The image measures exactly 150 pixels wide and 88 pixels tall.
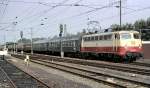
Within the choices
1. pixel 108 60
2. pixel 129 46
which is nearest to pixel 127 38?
pixel 129 46

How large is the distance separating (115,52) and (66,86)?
20.6m

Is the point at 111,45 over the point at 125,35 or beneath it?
beneath

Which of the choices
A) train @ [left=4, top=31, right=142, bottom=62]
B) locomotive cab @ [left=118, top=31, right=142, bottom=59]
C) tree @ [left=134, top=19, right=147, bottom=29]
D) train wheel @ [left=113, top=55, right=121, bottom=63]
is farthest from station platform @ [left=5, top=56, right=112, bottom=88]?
tree @ [left=134, top=19, right=147, bottom=29]

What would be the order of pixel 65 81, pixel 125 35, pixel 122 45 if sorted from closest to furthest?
pixel 65 81 → pixel 122 45 → pixel 125 35

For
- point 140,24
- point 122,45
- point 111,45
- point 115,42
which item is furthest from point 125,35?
point 140,24

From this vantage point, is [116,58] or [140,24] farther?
[140,24]

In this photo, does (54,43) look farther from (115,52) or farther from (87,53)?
(115,52)

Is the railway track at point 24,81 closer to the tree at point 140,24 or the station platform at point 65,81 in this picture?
the station platform at point 65,81

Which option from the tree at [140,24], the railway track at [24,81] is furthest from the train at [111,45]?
the tree at [140,24]

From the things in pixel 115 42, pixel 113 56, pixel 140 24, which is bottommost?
pixel 113 56

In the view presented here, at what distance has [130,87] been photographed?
1711 centimetres

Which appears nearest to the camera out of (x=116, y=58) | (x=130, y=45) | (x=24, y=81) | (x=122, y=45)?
(x=24, y=81)

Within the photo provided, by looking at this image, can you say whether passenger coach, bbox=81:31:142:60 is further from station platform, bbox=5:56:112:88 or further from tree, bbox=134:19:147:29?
tree, bbox=134:19:147:29

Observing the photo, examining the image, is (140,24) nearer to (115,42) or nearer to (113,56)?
(113,56)
